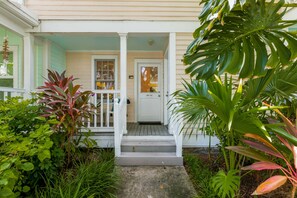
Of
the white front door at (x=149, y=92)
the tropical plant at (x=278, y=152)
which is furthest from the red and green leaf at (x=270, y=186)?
the white front door at (x=149, y=92)

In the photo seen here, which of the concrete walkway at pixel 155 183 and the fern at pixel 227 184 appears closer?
the fern at pixel 227 184

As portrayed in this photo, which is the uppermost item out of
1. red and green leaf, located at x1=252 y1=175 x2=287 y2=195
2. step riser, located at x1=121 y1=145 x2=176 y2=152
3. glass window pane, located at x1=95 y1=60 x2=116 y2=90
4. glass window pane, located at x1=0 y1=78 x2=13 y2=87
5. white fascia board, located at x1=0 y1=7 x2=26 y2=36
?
white fascia board, located at x1=0 y1=7 x2=26 y2=36

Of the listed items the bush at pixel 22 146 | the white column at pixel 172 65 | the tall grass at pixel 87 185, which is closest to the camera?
the bush at pixel 22 146

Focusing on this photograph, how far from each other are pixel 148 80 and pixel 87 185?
4589mm

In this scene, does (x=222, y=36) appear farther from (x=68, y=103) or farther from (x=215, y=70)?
(x=68, y=103)

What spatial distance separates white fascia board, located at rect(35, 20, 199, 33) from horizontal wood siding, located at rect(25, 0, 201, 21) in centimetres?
13

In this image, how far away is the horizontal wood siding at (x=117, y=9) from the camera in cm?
509

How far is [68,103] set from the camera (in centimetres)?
368

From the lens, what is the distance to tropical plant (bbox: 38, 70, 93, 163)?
3680mm

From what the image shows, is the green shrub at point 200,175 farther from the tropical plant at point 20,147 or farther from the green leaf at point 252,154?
the tropical plant at point 20,147

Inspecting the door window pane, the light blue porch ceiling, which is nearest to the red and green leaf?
the light blue porch ceiling

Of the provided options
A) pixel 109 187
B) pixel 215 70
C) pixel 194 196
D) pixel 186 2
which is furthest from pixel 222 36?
pixel 186 2

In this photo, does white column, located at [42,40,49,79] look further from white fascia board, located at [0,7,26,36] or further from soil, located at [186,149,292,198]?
soil, located at [186,149,292,198]

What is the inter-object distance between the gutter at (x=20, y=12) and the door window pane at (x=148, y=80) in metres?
3.37
